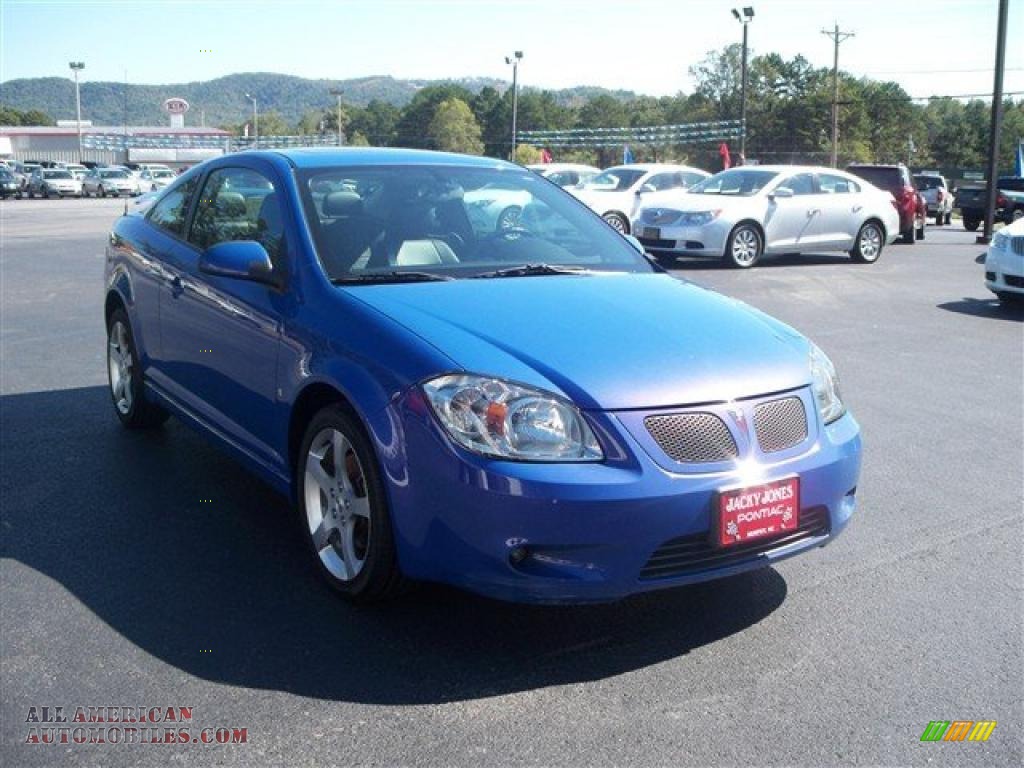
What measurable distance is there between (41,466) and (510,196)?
283 cm

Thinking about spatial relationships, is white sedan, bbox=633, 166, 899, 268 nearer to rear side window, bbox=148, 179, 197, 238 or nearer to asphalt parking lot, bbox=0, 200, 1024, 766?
asphalt parking lot, bbox=0, 200, 1024, 766

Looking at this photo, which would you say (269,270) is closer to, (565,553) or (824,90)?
(565,553)

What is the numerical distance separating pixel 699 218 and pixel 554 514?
13958 millimetres

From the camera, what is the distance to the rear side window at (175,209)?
563cm

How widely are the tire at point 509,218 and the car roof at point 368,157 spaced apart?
1.13ft

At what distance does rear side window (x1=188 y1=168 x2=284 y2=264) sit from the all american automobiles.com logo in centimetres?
193

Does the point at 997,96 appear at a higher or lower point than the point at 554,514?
higher

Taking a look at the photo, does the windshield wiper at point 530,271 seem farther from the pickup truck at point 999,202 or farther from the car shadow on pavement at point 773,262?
the pickup truck at point 999,202

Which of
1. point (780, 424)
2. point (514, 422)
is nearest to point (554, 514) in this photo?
point (514, 422)

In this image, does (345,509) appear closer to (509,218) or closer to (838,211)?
(509,218)

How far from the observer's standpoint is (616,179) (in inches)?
830

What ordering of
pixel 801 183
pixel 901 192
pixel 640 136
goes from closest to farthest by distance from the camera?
pixel 801 183
pixel 901 192
pixel 640 136

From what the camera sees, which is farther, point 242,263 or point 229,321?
point 229,321

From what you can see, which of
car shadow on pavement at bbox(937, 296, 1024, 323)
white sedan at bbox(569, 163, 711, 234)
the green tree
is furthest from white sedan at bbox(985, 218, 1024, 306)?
the green tree
